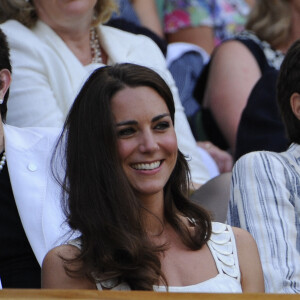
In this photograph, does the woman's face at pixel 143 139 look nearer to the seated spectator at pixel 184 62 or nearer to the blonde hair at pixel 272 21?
the seated spectator at pixel 184 62

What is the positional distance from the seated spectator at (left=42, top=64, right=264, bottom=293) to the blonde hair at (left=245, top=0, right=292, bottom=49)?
7.50 ft

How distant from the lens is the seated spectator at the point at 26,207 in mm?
3109

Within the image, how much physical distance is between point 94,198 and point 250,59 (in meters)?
2.53

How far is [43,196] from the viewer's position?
3211 millimetres

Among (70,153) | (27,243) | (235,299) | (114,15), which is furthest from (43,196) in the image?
(114,15)

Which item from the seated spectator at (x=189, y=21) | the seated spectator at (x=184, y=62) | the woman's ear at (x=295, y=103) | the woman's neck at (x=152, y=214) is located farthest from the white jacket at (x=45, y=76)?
the seated spectator at (x=189, y=21)

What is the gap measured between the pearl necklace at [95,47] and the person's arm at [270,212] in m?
1.27

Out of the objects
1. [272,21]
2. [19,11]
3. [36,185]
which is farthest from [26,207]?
[272,21]

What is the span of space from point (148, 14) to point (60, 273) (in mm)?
3113

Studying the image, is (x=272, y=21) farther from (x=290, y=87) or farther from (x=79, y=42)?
(x=290, y=87)

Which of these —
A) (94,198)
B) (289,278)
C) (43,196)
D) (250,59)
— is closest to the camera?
(94,198)

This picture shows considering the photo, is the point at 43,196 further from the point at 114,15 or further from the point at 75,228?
the point at 114,15

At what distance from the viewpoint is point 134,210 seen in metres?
2.56

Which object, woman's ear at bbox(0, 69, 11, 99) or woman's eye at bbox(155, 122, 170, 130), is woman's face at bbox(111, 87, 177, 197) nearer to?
woman's eye at bbox(155, 122, 170, 130)
